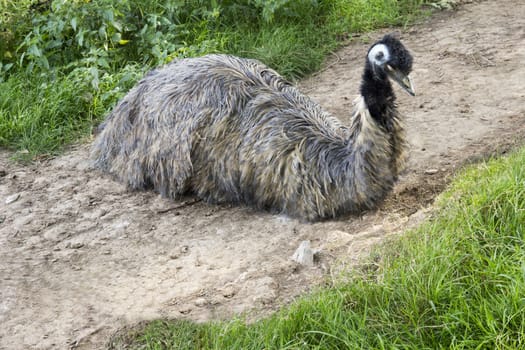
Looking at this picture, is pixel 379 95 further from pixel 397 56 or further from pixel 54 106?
pixel 54 106

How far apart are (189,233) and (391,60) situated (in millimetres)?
1521

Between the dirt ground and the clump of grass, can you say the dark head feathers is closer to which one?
the dirt ground

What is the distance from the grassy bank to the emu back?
3.58 feet

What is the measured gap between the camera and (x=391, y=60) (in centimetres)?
424

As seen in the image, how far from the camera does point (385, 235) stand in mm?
4098

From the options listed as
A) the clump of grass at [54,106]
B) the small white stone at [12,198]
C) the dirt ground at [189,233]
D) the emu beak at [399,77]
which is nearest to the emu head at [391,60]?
the emu beak at [399,77]

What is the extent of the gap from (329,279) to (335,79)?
10.7ft

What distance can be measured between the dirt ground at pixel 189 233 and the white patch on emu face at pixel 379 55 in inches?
32.5

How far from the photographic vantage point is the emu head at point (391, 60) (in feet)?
13.9

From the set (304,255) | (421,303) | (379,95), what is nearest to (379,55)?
(379,95)

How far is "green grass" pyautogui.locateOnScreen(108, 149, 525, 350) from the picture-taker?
3.17m

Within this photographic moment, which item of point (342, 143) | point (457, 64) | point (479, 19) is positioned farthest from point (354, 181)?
point (479, 19)

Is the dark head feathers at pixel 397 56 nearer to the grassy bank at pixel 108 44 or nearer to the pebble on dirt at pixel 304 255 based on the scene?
the pebble on dirt at pixel 304 255

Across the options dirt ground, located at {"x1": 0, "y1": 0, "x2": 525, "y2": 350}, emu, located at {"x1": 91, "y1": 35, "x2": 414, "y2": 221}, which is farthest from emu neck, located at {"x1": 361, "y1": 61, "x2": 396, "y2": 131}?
dirt ground, located at {"x1": 0, "y1": 0, "x2": 525, "y2": 350}
